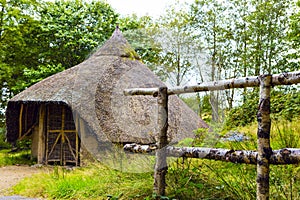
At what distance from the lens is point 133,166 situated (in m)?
3.83

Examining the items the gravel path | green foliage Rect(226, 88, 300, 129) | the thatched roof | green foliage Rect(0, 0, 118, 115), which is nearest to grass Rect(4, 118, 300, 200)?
the gravel path

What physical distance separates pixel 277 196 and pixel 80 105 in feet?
17.2

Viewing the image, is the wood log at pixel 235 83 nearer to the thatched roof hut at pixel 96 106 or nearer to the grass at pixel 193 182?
the grass at pixel 193 182

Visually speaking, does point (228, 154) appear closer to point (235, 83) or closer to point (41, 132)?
point (235, 83)

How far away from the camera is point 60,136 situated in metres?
8.47

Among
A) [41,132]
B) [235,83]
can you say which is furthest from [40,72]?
[235,83]

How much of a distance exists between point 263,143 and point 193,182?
995mm

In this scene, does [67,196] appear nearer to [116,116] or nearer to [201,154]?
[201,154]

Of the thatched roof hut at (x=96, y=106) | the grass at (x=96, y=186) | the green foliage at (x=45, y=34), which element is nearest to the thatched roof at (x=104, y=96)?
the thatched roof hut at (x=96, y=106)

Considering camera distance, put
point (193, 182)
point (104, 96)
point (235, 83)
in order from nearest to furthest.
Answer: point (235, 83) → point (193, 182) → point (104, 96)

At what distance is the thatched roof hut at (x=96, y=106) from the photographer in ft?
18.9

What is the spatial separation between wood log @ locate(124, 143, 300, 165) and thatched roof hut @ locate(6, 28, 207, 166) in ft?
4.62

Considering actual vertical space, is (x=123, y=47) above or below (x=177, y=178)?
above

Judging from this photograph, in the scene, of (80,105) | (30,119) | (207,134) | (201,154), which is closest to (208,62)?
(207,134)
